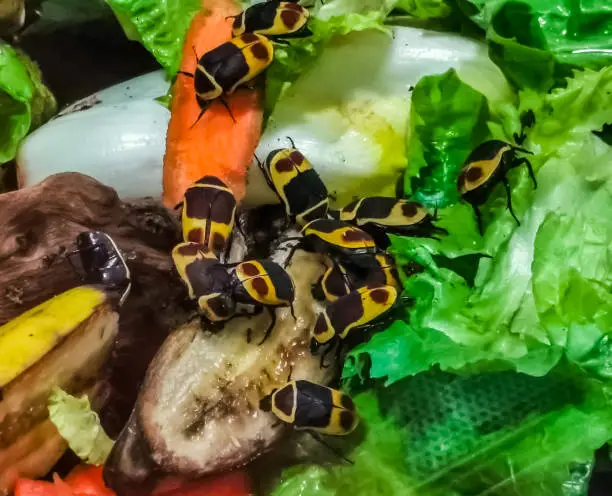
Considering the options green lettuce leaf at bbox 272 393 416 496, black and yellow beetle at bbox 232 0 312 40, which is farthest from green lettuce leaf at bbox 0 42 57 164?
green lettuce leaf at bbox 272 393 416 496

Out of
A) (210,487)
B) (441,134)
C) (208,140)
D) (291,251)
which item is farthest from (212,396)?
(441,134)

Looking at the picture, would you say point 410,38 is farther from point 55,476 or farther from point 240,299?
point 55,476

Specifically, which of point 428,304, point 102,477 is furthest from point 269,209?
point 102,477

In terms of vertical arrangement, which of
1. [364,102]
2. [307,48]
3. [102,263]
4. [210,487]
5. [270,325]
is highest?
[307,48]

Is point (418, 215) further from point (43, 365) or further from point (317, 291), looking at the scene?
point (43, 365)

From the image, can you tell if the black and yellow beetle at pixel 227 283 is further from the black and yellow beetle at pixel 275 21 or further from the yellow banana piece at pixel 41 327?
the black and yellow beetle at pixel 275 21

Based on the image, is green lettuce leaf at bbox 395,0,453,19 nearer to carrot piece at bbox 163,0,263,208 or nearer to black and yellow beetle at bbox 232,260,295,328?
carrot piece at bbox 163,0,263,208
